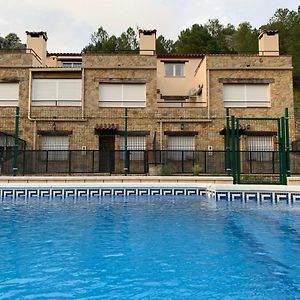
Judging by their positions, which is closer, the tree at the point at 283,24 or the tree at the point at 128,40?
the tree at the point at 283,24

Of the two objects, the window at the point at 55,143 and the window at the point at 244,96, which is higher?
the window at the point at 244,96


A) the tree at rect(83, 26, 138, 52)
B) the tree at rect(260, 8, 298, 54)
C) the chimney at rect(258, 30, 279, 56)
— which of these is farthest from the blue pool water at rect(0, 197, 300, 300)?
the tree at rect(83, 26, 138, 52)

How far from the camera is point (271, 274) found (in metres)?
4.12

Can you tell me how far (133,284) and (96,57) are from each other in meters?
22.0

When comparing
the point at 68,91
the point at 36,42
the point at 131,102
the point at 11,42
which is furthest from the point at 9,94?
the point at 11,42

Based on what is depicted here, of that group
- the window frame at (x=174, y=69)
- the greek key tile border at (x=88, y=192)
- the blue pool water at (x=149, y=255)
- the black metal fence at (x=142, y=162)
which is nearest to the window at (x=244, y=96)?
the window frame at (x=174, y=69)

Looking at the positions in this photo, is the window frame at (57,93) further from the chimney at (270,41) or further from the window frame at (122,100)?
the chimney at (270,41)

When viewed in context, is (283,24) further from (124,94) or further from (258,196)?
(258,196)

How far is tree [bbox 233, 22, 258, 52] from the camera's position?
45125 mm

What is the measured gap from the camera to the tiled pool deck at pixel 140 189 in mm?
11922

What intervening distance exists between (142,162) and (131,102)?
7.90 m

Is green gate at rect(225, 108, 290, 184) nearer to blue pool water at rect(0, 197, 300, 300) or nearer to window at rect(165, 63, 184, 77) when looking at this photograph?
blue pool water at rect(0, 197, 300, 300)

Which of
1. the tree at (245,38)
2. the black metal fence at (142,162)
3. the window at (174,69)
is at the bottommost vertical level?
the black metal fence at (142,162)

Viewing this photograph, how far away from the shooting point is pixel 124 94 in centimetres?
2448
